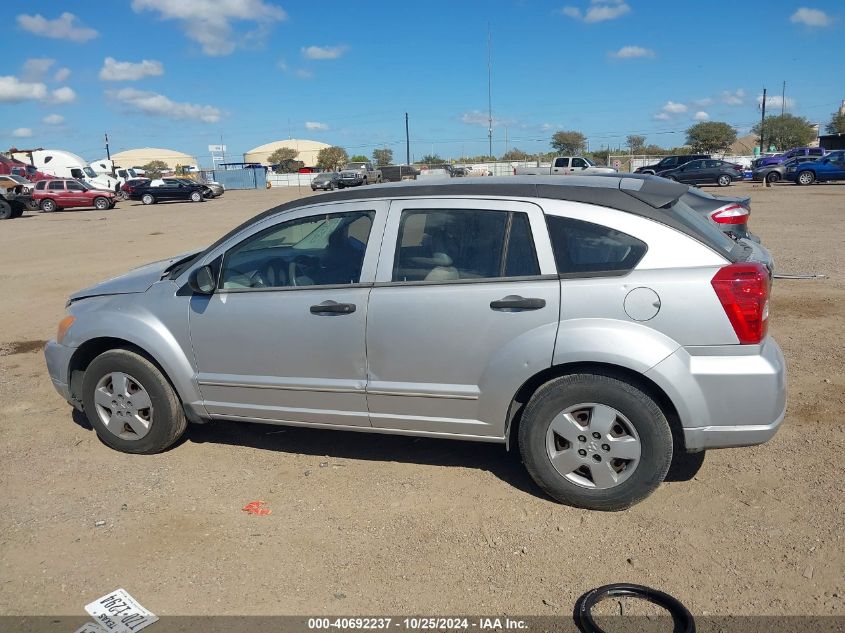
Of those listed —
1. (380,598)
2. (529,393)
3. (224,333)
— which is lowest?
(380,598)

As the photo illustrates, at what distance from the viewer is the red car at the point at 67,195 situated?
34375mm

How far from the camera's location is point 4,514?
13.0 ft

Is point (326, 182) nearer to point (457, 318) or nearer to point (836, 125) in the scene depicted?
point (457, 318)

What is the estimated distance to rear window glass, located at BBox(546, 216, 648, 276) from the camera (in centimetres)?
360

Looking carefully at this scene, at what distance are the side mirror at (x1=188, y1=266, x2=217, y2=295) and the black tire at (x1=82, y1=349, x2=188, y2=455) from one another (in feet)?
2.18

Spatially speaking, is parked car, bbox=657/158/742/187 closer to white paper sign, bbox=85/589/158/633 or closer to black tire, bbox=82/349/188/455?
black tire, bbox=82/349/188/455

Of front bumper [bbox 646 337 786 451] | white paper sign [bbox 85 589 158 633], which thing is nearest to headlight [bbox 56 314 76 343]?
white paper sign [bbox 85 589 158 633]

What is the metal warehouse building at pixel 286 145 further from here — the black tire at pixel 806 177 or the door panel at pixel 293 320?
the door panel at pixel 293 320

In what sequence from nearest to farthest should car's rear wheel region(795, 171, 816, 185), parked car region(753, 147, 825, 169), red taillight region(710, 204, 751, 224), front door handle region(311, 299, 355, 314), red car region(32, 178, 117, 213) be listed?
front door handle region(311, 299, 355, 314) → red taillight region(710, 204, 751, 224) → car's rear wheel region(795, 171, 816, 185) → red car region(32, 178, 117, 213) → parked car region(753, 147, 825, 169)

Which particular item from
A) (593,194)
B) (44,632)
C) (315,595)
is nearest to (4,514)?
(44,632)

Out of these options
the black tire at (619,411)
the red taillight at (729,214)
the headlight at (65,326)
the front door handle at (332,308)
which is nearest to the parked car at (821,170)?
the red taillight at (729,214)

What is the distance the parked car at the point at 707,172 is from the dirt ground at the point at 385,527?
109 feet

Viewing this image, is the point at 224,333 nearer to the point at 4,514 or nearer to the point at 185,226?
the point at 4,514

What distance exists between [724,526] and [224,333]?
3.07m
